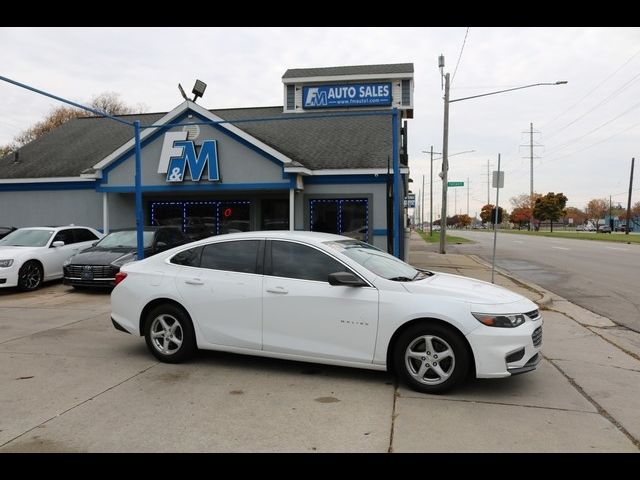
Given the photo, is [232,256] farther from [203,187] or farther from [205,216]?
[205,216]

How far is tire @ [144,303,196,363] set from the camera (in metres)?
5.71

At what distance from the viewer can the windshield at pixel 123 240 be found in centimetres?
1221

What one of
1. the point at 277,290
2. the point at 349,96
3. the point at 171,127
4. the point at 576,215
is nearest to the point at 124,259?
the point at 171,127

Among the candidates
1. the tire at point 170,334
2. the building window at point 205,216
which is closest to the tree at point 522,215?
the building window at point 205,216

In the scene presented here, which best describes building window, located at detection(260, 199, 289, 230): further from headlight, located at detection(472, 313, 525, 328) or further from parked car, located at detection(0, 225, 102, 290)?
headlight, located at detection(472, 313, 525, 328)

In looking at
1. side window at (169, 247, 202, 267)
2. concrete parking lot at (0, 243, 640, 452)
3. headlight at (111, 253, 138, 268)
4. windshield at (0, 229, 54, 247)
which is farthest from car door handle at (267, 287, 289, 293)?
windshield at (0, 229, 54, 247)

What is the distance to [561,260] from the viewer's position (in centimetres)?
2153

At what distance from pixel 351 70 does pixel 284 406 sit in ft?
82.2

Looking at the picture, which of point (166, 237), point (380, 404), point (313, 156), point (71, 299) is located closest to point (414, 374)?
point (380, 404)

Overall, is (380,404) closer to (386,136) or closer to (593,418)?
(593,418)

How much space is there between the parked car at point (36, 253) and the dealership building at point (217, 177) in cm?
250

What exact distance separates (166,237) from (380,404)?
956 centimetres

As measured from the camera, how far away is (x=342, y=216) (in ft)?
53.0

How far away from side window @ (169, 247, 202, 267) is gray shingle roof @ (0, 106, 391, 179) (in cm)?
984
